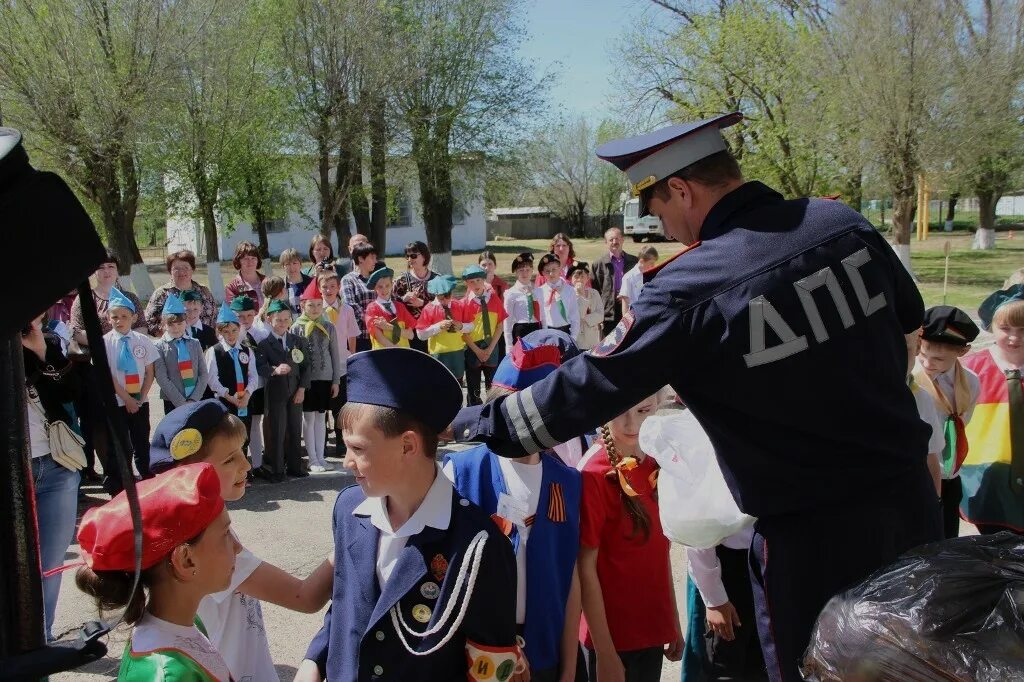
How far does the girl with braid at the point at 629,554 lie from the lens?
3.12 m

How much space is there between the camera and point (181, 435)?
2.87 m

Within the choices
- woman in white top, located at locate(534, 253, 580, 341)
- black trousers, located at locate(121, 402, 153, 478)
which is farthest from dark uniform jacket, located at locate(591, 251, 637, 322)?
black trousers, located at locate(121, 402, 153, 478)

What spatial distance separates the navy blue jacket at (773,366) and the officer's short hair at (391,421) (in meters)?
0.17

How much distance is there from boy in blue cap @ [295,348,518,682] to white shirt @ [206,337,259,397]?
5.02 m

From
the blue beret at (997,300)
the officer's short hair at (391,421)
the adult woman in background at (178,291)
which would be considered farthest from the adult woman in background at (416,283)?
the officer's short hair at (391,421)

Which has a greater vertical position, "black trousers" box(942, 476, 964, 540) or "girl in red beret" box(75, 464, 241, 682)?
"girl in red beret" box(75, 464, 241, 682)

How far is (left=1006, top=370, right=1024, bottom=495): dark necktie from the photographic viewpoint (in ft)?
14.4

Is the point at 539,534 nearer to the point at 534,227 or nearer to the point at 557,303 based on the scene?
the point at 557,303

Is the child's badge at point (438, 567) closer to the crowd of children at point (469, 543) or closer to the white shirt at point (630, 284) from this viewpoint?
the crowd of children at point (469, 543)

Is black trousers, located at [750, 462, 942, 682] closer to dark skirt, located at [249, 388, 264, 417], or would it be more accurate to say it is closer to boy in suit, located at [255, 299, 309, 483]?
boy in suit, located at [255, 299, 309, 483]

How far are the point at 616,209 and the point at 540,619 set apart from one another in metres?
53.9

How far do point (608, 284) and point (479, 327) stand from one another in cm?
303

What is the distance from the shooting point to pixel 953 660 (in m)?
1.18

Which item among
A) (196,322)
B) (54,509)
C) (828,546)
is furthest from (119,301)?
(828,546)
